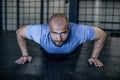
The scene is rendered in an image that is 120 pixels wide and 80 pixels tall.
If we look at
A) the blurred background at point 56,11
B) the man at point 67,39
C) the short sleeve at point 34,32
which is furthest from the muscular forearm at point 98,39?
the blurred background at point 56,11

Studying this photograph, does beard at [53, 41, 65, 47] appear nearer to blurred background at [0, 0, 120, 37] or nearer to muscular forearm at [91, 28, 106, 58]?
muscular forearm at [91, 28, 106, 58]

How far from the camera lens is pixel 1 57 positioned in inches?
98.3

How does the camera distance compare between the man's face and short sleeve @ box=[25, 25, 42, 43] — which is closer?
the man's face

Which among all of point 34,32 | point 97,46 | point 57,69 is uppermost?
point 34,32

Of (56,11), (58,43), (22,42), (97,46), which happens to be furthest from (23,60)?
(56,11)

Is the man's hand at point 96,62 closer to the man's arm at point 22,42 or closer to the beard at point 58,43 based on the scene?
the beard at point 58,43

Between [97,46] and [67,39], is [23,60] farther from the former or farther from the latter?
[97,46]

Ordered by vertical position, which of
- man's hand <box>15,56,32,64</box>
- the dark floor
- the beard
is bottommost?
the dark floor

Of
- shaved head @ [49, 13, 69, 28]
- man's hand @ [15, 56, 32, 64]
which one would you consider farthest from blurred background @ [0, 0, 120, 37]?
shaved head @ [49, 13, 69, 28]

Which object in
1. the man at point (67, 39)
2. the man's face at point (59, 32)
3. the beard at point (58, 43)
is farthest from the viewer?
the man at point (67, 39)

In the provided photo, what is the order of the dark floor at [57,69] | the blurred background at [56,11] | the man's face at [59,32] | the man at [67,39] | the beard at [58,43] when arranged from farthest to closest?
1. the blurred background at [56,11]
2. the man at [67,39]
3. the beard at [58,43]
4. the man's face at [59,32]
5. the dark floor at [57,69]

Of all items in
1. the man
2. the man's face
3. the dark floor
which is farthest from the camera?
the man

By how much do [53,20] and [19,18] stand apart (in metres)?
3.67

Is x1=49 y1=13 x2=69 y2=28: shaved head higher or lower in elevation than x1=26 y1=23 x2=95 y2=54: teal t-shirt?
higher
